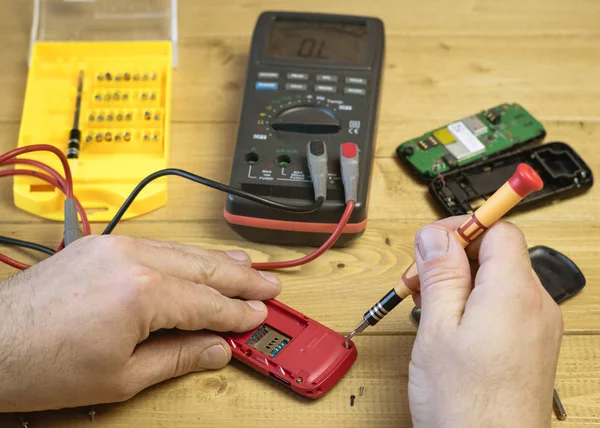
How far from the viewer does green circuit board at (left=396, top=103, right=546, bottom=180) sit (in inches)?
40.6

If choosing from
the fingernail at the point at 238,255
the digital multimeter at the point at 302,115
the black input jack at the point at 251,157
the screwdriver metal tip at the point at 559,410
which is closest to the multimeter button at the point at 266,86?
the digital multimeter at the point at 302,115

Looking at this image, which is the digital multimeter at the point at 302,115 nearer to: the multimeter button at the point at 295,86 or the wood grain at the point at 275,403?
the multimeter button at the point at 295,86

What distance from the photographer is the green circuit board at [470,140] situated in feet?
3.38

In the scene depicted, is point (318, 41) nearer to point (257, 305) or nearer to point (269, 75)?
point (269, 75)

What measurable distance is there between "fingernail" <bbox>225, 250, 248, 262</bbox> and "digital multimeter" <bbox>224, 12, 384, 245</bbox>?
42 millimetres

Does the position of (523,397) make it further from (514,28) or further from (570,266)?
(514,28)

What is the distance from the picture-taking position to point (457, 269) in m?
0.72

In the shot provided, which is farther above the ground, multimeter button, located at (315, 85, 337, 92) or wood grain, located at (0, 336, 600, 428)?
multimeter button, located at (315, 85, 337, 92)

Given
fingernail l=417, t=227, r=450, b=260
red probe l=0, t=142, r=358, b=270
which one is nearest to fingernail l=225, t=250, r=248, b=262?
red probe l=0, t=142, r=358, b=270

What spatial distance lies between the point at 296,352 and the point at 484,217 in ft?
0.79

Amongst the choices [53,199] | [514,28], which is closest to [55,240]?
[53,199]

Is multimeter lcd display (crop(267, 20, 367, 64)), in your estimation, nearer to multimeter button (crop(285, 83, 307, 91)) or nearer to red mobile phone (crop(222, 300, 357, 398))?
multimeter button (crop(285, 83, 307, 91))

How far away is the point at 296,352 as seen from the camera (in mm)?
823

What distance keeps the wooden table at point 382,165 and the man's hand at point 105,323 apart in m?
0.05
